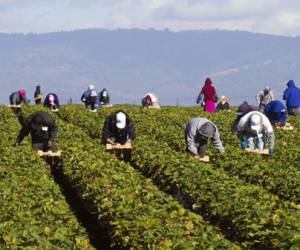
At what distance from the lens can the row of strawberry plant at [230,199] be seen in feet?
38.2

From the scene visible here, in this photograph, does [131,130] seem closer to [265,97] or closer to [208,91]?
[208,91]

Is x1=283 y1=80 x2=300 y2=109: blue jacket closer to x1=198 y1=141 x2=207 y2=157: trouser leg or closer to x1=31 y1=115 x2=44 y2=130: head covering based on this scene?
x1=198 y1=141 x2=207 y2=157: trouser leg

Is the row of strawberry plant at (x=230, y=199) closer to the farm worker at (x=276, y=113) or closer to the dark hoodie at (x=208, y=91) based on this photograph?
the farm worker at (x=276, y=113)

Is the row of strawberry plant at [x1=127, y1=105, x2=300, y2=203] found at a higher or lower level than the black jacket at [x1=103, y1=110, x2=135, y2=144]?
lower

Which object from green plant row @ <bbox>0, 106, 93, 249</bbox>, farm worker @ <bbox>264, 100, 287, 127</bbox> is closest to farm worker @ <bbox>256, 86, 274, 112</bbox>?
farm worker @ <bbox>264, 100, 287, 127</bbox>

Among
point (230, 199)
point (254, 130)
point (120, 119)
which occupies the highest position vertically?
point (120, 119)

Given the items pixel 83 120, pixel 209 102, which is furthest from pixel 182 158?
pixel 209 102

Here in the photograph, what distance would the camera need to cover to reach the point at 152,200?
13.8m

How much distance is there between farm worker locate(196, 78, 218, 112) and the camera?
38.4 m

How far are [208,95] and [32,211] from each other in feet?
88.1

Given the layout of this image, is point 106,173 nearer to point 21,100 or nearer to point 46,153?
point 46,153

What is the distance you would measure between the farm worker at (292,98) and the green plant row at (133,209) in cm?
1978

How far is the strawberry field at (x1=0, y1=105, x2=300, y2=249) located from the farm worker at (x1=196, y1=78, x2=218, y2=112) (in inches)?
601

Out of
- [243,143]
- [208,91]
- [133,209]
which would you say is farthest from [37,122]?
[208,91]
